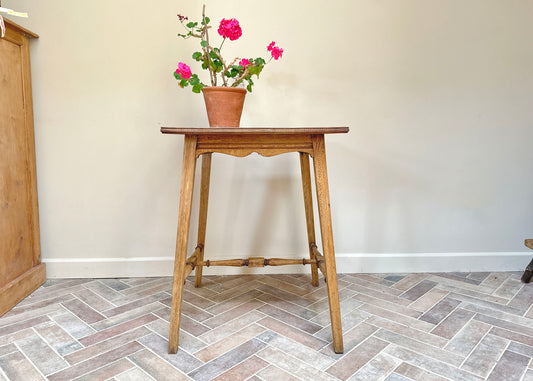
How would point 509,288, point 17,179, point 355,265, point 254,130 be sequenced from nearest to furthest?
point 254,130 → point 17,179 → point 509,288 → point 355,265

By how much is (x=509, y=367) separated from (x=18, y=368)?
1709 millimetres

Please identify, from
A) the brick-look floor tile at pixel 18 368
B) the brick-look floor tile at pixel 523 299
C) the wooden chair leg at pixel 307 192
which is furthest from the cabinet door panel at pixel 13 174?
the brick-look floor tile at pixel 523 299

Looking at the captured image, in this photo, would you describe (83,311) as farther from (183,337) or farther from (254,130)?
→ (254,130)

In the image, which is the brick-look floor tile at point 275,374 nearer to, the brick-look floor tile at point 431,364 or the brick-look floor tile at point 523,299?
the brick-look floor tile at point 431,364

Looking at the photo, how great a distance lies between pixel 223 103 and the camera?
4.69 feet

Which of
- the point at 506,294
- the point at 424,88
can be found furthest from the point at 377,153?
the point at 506,294

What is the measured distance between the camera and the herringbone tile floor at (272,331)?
1.17 meters

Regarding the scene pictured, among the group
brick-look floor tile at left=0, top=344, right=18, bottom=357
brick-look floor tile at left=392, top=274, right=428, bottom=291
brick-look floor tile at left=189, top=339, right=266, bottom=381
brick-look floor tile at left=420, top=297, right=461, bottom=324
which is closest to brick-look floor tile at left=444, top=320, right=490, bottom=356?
brick-look floor tile at left=420, top=297, right=461, bottom=324

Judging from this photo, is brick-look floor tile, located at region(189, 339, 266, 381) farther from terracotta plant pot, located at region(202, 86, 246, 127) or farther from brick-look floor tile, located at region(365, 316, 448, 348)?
terracotta plant pot, located at region(202, 86, 246, 127)

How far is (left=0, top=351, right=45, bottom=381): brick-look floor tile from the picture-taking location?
112 cm

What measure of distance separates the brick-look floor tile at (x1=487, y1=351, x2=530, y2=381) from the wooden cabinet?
79.8 inches

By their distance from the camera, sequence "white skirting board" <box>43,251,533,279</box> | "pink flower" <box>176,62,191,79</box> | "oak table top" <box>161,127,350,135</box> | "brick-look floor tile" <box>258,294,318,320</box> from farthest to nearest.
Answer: "white skirting board" <box>43,251,533,279</box>, "brick-look floor tile" <box>258,294,318,320</box>, "pink flower" <box>176,62,191,79</box>, "oak table top" <box>161,127,350,135</box>

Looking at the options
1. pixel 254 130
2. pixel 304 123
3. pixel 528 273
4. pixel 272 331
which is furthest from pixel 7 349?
pixel 528 273

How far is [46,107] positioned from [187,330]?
1.48m
